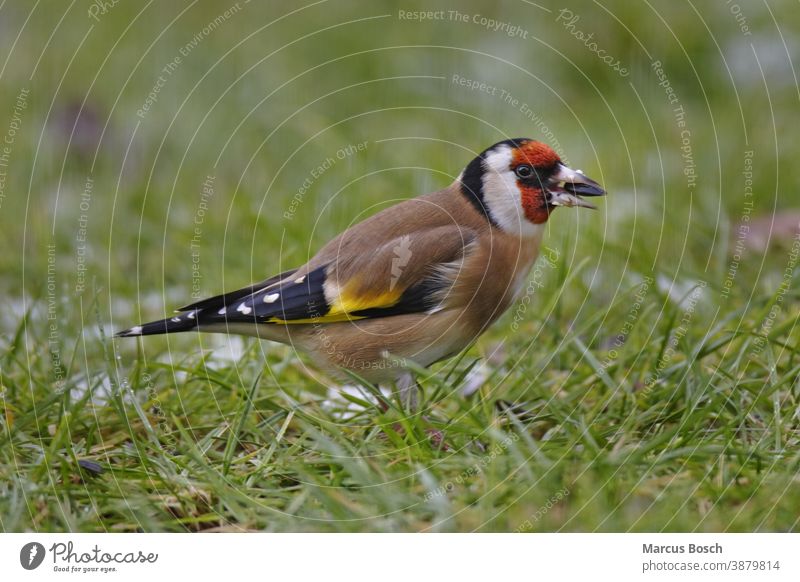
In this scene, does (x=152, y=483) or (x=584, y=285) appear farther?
(x=584, y=285)

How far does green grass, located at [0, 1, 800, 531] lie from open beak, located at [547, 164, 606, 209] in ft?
1.63

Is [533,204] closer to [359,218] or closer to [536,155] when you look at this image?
[536,155]

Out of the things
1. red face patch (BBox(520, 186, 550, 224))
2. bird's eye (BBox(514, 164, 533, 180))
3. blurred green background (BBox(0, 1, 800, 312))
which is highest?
blurred green background (BBox(0, 1, 800, 312))

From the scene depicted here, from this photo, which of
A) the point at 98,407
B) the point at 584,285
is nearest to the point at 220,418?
the point at 98,407

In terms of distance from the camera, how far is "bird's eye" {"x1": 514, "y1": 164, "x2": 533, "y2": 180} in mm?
2938

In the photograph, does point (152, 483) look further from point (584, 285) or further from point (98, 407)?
point (584, 285)

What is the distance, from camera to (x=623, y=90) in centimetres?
491

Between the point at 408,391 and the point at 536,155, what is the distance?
0.80 metres

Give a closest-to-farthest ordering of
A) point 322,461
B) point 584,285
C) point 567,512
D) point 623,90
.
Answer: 1. point 567,512
2. point 322,461
3. point 584,285
4. point 623,90

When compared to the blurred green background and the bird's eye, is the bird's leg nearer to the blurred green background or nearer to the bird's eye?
the bird's eye

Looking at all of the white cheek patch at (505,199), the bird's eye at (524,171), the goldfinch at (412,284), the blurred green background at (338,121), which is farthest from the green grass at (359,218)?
the bird's eye at (524,171)

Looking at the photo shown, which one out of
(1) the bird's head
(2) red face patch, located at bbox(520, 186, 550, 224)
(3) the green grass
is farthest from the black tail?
(2) red face patch, located at bbox(520, 186, 550, 224)

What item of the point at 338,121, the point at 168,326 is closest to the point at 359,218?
the point at 338,121

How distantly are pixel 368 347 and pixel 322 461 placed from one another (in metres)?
0.42
